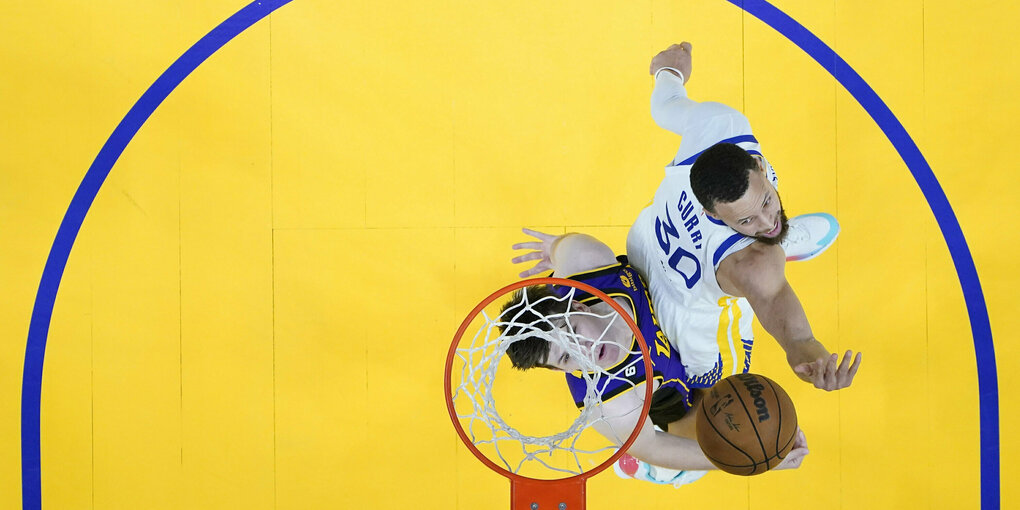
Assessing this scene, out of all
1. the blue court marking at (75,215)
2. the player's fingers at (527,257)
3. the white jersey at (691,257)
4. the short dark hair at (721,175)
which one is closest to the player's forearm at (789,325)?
the white jersey at (691,257)

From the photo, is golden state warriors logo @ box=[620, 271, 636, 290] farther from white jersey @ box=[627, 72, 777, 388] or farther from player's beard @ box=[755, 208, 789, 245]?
player's beard @ box=[755, 208, 789, 245]

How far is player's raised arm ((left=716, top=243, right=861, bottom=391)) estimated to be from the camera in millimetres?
2088

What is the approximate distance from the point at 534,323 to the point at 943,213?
7.21ft

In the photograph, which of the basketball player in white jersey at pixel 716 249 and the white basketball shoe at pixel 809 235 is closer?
the basketball player in white jersey at pixel 716 249

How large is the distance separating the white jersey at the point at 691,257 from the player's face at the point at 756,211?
0.44ft

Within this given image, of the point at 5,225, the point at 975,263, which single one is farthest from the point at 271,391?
the point at 975,263

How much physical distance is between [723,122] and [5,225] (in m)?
3.24

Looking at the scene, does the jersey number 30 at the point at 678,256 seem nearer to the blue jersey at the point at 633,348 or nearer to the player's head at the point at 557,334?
the blue jersey at the point at 633,348

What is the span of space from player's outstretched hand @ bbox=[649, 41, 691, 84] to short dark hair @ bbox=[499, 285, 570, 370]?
119 cm

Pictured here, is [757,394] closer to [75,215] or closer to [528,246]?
[528,246]

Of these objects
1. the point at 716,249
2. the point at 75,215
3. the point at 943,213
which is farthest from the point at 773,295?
the point at 75,215

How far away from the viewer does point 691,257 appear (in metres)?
2.44

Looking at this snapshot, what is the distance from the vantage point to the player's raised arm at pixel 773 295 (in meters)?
2.09

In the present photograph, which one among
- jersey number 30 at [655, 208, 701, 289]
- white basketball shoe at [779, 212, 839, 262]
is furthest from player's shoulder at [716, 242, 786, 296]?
white basketball shoe at [779, 212, 839, 262]
